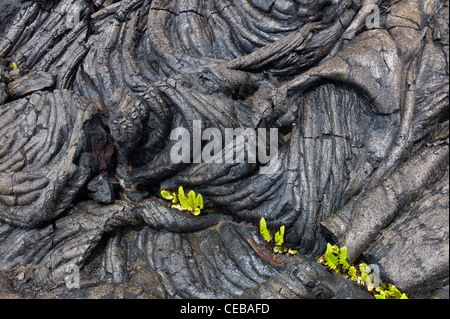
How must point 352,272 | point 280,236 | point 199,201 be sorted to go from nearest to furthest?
point 352,272 → point 280,236 → point 199,201

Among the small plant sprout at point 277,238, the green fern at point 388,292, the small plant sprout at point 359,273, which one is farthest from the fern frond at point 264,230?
the green fern at point 388,292

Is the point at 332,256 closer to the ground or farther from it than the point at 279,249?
farther from it

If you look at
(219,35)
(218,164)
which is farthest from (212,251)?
(219,35)

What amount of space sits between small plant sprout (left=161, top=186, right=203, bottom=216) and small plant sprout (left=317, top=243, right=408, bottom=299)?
1.12 metres

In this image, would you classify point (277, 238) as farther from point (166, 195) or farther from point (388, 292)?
point (166, 195)

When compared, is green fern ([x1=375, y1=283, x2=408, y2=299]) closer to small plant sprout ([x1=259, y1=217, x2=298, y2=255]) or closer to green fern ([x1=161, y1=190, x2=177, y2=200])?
small plant sprout ([x1=259, y1=217, x2=298, y2=255])

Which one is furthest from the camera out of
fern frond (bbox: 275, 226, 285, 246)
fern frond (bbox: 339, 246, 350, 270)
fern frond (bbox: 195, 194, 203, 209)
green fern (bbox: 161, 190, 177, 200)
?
green fern (bbox: 161, 190, 177, 200)

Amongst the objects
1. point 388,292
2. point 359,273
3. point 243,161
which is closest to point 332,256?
point 359,273

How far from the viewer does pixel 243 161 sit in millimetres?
3033

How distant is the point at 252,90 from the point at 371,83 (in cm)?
100

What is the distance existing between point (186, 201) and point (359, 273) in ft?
4.88

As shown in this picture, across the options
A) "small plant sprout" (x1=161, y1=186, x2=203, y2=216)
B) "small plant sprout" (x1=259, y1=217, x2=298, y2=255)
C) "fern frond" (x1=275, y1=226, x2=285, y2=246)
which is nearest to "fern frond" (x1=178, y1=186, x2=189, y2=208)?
"small plant sprout" (x1=161, y1=186, x2=203, y2=216)

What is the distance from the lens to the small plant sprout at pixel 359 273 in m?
2.49

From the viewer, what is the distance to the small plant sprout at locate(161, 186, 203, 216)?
3238 millimetres
